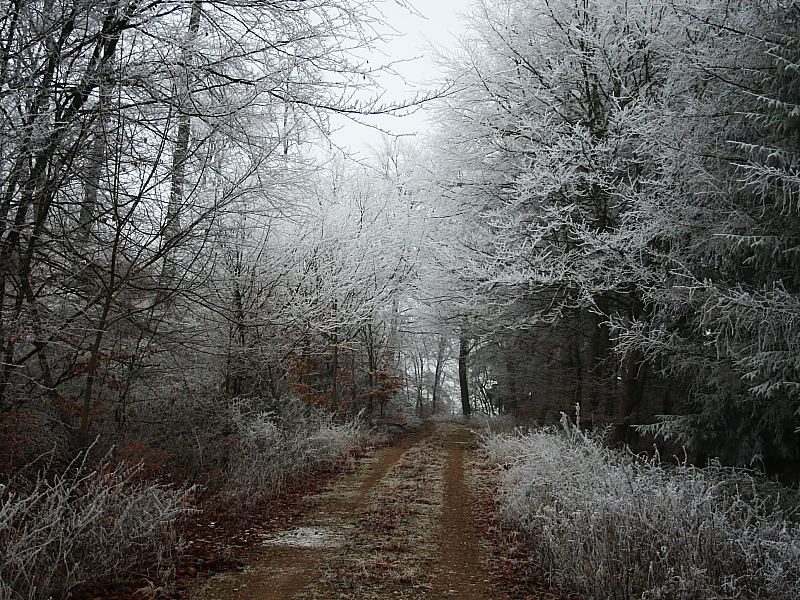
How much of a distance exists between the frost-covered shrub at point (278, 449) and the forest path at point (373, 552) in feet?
2.22

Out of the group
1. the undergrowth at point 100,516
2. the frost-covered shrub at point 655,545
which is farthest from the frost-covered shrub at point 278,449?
the frost-covered shrub at point 655,545

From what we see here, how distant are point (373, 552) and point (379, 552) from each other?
0.19 ft

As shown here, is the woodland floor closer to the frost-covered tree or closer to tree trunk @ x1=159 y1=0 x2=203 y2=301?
tree trunk @ x1=159 y1=0 x2=203 y2=301

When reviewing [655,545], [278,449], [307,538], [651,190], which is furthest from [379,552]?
[651,190]

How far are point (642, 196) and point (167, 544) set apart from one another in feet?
22.5

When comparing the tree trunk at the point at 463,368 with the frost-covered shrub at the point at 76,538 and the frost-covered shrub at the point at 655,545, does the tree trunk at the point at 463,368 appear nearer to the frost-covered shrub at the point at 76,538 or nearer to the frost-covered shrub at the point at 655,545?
the frost-covered shrub at the point at 655,545

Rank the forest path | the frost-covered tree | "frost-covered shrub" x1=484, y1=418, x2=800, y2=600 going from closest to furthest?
"frost-covered shrub" x1=484, y1=418, x2=800, y2=600 → the forest path → the frost-covered tree

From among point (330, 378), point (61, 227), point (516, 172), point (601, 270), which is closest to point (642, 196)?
point (601, 270)

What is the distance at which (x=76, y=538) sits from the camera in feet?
13.4

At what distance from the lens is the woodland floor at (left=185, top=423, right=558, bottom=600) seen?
4457 millimetres

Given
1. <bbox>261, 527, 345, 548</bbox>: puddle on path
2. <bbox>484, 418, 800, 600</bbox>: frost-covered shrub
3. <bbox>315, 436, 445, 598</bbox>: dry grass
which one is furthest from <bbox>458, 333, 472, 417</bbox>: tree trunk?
<bbox>484, 418, 800, 600</bbox>: frost-covered shrub

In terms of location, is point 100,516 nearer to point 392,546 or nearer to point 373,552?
point 373,552

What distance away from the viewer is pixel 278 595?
4293mm

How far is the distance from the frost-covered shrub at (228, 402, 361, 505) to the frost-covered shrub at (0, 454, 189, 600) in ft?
6.95
